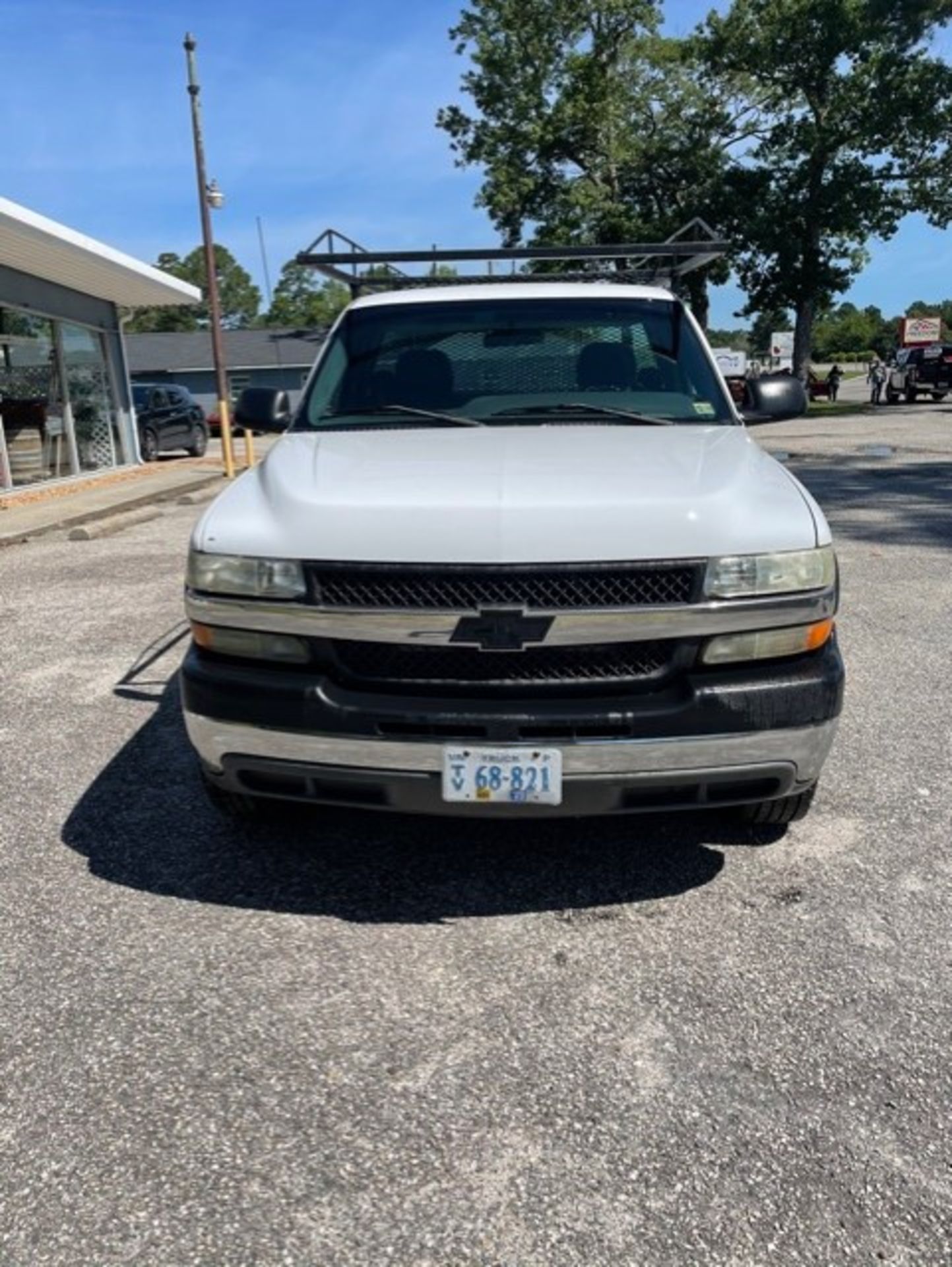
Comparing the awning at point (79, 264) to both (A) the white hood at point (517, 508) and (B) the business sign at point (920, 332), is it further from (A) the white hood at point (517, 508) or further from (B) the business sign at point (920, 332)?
(B) the business sign at point (920, 332)

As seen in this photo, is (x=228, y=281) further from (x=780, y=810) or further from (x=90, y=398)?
(x=780, y=810)

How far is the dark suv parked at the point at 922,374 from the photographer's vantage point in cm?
3262

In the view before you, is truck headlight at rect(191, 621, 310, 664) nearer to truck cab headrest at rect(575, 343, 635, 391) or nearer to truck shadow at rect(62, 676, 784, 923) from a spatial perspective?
truck shadow at rect(62, 676, 784, 923)

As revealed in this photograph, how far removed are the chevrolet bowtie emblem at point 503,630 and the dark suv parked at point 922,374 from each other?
3441 centimetres

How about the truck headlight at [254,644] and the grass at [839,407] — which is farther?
the grass at [839,407]

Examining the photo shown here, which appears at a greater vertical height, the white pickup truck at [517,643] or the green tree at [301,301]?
the green tree at [301,301]

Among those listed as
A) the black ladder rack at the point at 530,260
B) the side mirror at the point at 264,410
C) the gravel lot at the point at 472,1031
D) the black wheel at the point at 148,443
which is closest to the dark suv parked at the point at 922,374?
the black wheel at the point at 148,443

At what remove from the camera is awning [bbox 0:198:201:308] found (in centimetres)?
1264

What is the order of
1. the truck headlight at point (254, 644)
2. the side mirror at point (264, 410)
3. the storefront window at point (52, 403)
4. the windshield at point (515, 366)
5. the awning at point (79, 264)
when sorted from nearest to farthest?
the truck headlight at point (254, 644) → the windshield at point (515, 366) → the side mirror at point (264, 410) → the awning at point (79, 264) → the storefront window at point (52, 403)

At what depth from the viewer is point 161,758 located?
13.9ft

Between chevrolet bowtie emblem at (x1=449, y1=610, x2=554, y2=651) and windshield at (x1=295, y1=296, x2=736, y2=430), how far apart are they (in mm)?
1341

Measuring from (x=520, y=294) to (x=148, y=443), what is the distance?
67.0 feet

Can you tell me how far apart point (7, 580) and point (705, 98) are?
32544mm

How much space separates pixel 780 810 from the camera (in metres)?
3.20
